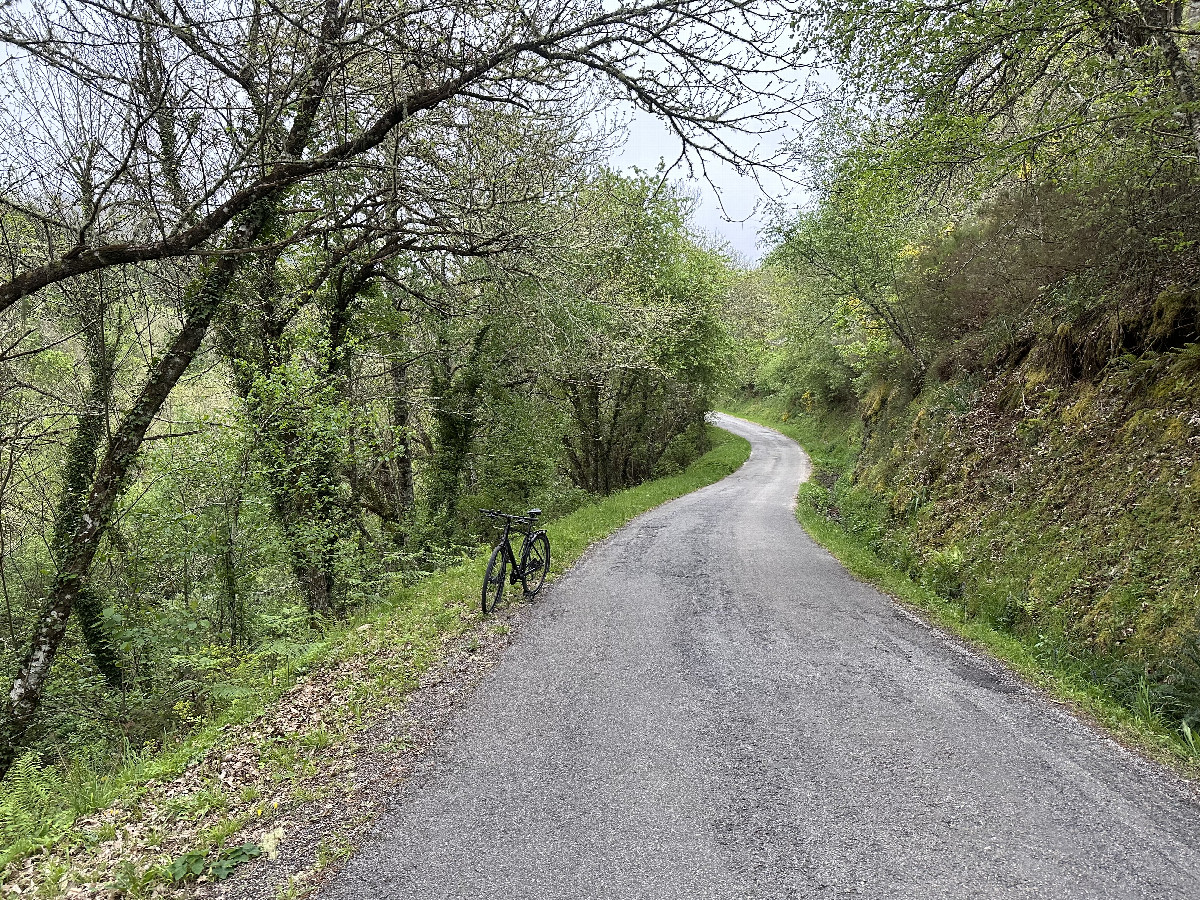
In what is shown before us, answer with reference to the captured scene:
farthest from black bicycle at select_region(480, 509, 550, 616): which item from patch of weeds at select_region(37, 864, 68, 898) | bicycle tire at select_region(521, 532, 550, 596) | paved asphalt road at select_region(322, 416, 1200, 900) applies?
patch of weeds at select_region(37, 864, 68, 898)

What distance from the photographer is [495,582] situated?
7438 mm

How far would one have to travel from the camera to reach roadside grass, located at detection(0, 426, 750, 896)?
3.35m

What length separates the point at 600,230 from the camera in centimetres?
1034

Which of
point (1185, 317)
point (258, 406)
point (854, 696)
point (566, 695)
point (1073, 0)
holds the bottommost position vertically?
point (854, 696)

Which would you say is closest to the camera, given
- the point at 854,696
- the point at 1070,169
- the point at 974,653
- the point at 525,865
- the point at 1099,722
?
the point at 525,865

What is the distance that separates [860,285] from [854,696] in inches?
525

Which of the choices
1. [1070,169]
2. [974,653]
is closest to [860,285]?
[1070,169]

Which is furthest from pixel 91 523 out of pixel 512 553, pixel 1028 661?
pixel 1028 661

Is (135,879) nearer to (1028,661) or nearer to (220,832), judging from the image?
(220,832)

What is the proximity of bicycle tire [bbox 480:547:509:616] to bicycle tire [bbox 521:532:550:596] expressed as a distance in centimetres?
30

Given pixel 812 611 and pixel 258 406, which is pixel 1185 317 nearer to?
pixel 812 611

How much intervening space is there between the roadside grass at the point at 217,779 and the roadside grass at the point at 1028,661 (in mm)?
5421

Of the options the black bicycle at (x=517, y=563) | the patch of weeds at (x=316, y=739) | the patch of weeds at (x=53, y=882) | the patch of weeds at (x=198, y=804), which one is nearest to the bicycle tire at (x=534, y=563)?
the black bicycle at (x=517, y=563)

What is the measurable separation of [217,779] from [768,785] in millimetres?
3790
